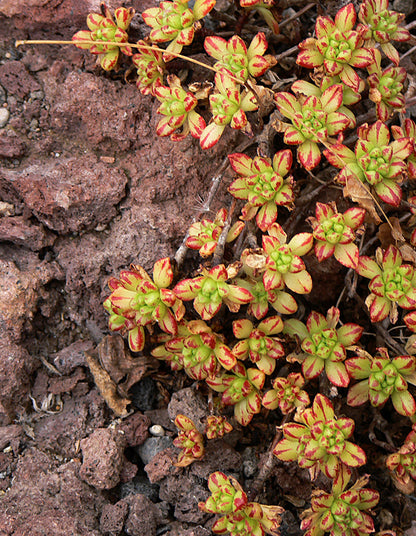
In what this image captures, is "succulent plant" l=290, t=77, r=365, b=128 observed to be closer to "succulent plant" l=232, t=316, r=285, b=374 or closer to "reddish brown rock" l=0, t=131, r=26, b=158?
"succulent plant" l=232, t=316, r=285, b=374

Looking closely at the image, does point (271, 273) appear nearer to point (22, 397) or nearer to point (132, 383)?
point (132, 383)

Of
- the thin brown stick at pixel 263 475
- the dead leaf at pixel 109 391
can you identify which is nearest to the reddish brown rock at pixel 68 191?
the dead leaf at pixel 109 391

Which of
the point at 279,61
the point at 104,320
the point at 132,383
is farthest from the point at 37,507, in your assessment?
the point at 279,61

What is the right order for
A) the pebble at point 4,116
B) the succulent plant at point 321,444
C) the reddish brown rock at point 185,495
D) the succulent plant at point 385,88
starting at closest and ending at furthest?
the succulent plant at point 321,444, the reddish brown rock at point 185,495, the succulent plant at point 385,88, the pebble at point 4,116

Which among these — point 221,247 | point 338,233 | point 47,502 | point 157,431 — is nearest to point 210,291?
point 221,247

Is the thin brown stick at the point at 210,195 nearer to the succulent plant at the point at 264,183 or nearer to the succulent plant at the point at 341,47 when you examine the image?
the succulent plant at the point at 264,183
